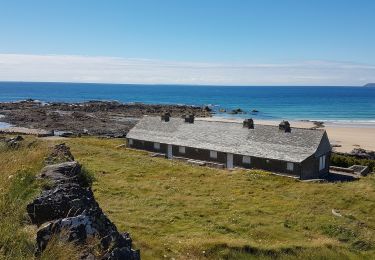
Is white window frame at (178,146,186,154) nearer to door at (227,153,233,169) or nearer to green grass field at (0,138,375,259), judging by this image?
door at (227,153,233,169)

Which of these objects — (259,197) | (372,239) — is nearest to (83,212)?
(372,239)

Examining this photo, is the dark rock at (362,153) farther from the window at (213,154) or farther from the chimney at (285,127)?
the window at (213,154)

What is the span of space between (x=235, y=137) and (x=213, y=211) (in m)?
22.2

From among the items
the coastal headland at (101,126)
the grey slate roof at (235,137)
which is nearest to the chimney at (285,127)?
the grey slate roof at (235,137)

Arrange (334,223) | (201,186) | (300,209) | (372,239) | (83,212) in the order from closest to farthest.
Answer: (83,212), (372,239), (334,223), (300,209), (201,186)

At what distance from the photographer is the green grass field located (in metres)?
13.1

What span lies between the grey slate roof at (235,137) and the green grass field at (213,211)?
14.0ft

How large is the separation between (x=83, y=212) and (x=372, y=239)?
17512mm

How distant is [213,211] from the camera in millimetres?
24234

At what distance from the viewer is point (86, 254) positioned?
274 inches

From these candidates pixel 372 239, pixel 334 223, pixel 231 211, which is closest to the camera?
pixel 372 239

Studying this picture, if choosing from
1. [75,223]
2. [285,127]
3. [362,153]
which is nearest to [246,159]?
[285,127]

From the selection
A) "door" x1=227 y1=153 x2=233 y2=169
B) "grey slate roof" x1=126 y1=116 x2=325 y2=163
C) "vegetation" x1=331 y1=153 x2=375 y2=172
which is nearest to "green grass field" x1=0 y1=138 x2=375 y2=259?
"grey slate roof" x1=126 y1=116 x2=325 y2=163

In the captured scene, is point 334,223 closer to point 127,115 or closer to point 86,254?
point 86,254
